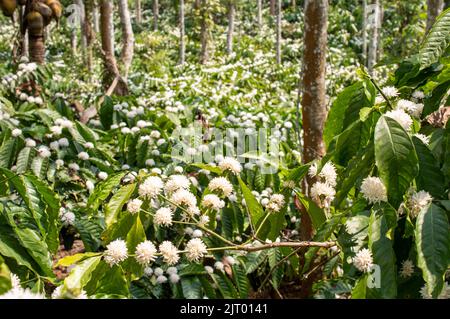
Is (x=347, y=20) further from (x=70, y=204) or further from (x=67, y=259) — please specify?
(x=67, y=259)

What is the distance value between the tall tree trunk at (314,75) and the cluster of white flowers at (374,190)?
6.58 feet

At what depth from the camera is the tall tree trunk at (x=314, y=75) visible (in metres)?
3.14

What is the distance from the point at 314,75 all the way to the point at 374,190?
216 cm

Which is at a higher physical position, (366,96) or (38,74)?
(366,96)

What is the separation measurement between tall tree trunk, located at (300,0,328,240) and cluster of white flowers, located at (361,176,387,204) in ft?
6.58

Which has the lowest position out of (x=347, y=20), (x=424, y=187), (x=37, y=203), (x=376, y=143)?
(x=347, y=20)

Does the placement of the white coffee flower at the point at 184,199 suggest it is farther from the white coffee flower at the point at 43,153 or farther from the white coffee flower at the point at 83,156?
the white coffee flower at the point at 83,156

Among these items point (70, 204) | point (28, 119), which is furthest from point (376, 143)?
point (28, 119)

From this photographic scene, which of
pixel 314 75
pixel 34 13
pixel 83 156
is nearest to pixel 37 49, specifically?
pixel 34 13

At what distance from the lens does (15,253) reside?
5.02ft

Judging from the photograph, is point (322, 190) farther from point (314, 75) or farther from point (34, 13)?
point (34, 13)

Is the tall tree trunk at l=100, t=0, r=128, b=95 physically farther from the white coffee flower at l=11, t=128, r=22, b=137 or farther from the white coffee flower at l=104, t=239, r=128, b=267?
the white coffee flower at l=104, t=239, r=128, b=267

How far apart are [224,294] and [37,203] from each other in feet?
4.95

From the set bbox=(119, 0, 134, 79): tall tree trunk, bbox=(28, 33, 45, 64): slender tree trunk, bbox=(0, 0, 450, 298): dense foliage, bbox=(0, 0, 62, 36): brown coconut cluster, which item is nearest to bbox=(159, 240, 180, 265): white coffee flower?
bbox=(0, 0, 450, 298): dense foliage
